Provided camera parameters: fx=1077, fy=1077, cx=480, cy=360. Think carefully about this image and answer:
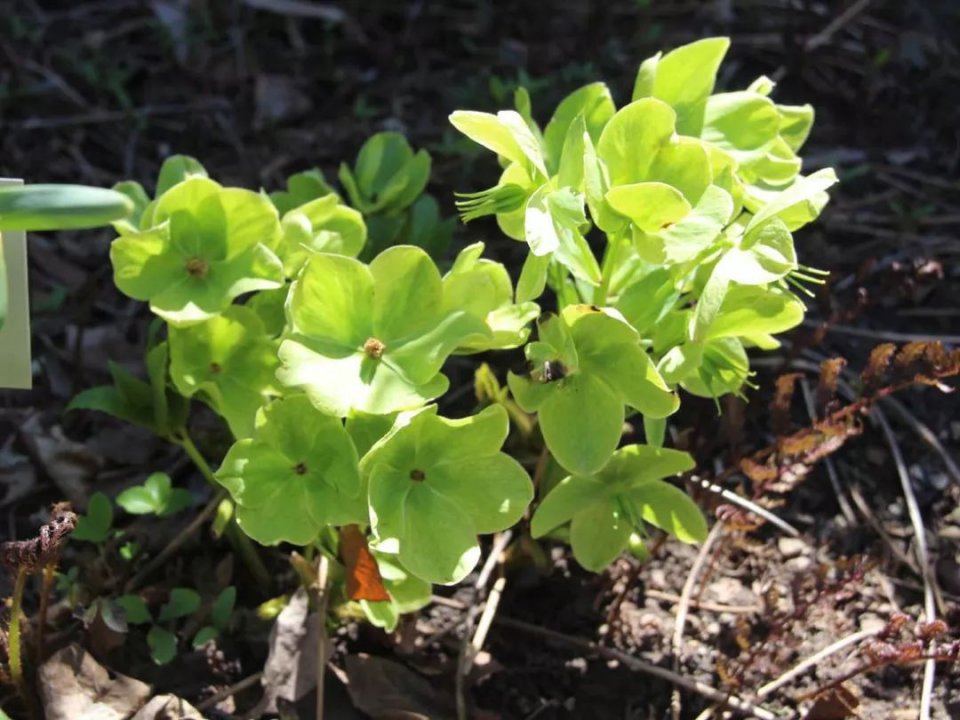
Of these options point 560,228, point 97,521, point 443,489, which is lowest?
point 97,521

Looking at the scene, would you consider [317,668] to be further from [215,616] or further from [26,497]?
[26,497]

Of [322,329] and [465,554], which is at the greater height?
[322,329]

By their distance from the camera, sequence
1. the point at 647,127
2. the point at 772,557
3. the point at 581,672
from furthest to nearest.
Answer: the point at 772,557 < the point at 581,672 < the point at 647,127

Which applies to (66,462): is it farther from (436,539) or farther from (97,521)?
(436,539)

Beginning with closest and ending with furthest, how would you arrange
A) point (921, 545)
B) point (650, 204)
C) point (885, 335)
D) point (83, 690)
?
A: 1. point (650, 204)
2. point (83, 690)
3. point (921, 545)
4. point (885, 335)

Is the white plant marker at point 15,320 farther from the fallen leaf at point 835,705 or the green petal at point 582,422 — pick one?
the fallen leaf at point 835,705

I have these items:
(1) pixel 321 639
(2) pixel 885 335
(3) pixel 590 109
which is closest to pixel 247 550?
(1) pixel 321 639

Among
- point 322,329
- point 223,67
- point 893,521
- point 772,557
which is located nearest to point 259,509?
point 322,329

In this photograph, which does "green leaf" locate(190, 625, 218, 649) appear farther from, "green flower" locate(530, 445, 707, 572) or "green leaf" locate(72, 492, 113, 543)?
"green flower" locate(530, 445, 707, 572)
